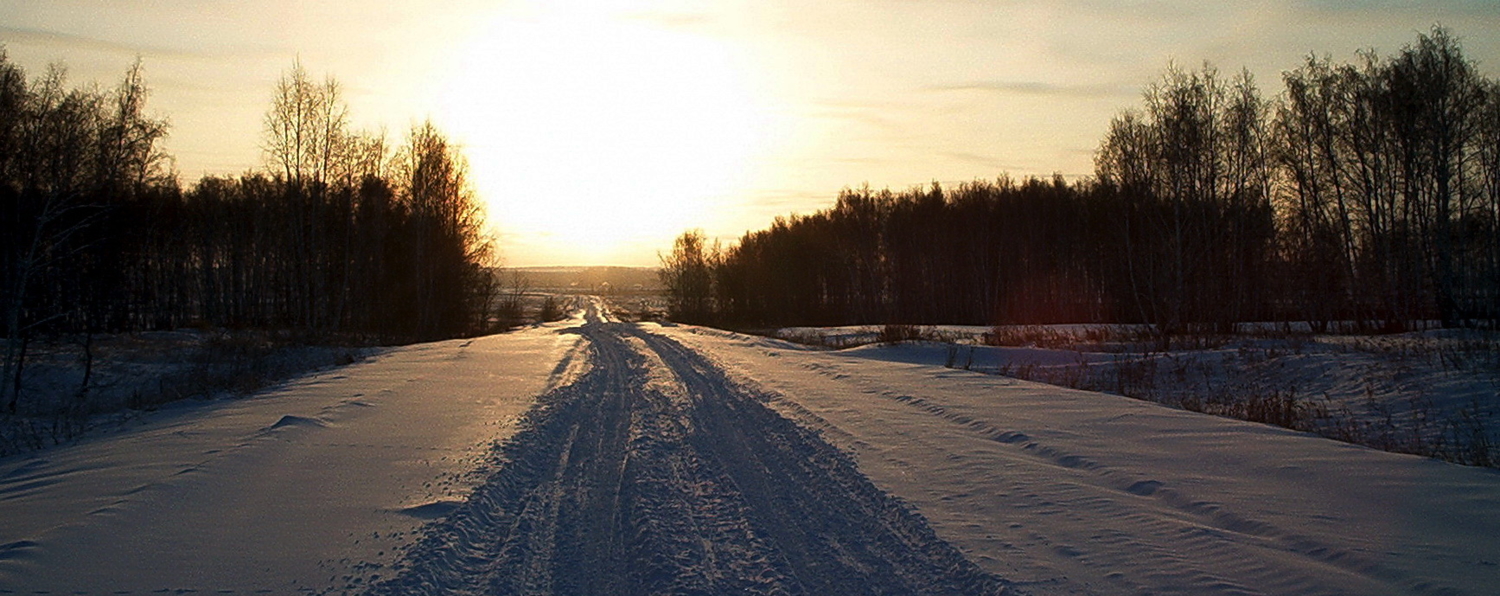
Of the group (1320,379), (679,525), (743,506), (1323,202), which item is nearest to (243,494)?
(679,525)

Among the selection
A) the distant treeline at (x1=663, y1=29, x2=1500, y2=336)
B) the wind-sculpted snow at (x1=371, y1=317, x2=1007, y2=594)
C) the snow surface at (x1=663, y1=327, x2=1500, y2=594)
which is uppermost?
the distant treeline at (x1=663, y1=29, x2=1500, y2=336)

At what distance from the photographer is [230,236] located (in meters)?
48.3

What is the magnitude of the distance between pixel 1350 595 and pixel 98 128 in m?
27.2

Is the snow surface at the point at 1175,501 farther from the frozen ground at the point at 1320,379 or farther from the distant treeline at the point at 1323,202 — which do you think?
the distant treeline at the point at 1323,202

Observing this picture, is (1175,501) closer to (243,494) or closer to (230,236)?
(243,494)

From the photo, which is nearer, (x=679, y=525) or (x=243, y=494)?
(x=679, y=525)

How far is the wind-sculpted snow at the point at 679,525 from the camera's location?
4797 mm

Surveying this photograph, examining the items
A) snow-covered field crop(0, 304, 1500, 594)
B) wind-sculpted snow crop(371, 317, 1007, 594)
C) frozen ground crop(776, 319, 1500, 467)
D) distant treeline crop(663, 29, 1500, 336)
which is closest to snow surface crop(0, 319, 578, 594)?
snow-covered field crop(0, 304, 1500, 594)

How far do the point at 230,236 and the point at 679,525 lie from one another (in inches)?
2095

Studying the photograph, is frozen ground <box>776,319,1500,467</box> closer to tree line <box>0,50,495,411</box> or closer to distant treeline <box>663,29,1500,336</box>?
distant treeline <box>663,29,1500,336</box>

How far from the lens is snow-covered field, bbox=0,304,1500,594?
4723 millimetres

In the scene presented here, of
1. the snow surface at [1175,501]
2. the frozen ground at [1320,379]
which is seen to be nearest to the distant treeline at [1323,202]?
the frozen ground at [1320,379]

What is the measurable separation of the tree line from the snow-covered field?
13.7m

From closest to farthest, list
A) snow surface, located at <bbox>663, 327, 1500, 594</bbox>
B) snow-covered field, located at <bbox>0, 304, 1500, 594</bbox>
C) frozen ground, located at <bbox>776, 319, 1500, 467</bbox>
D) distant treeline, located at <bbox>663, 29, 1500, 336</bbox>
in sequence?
snow surface, located at <bbox>663, 327, 1500, 594</bbox>
snow-covered field, located at <bbox>0, 304, 1500, 594</bbox>
frozen ground, located at <bbox>776, 319, 1500, 467</bbox>
distant treeline, located at <bbox>663, 29, 1500, 336</bbox>
